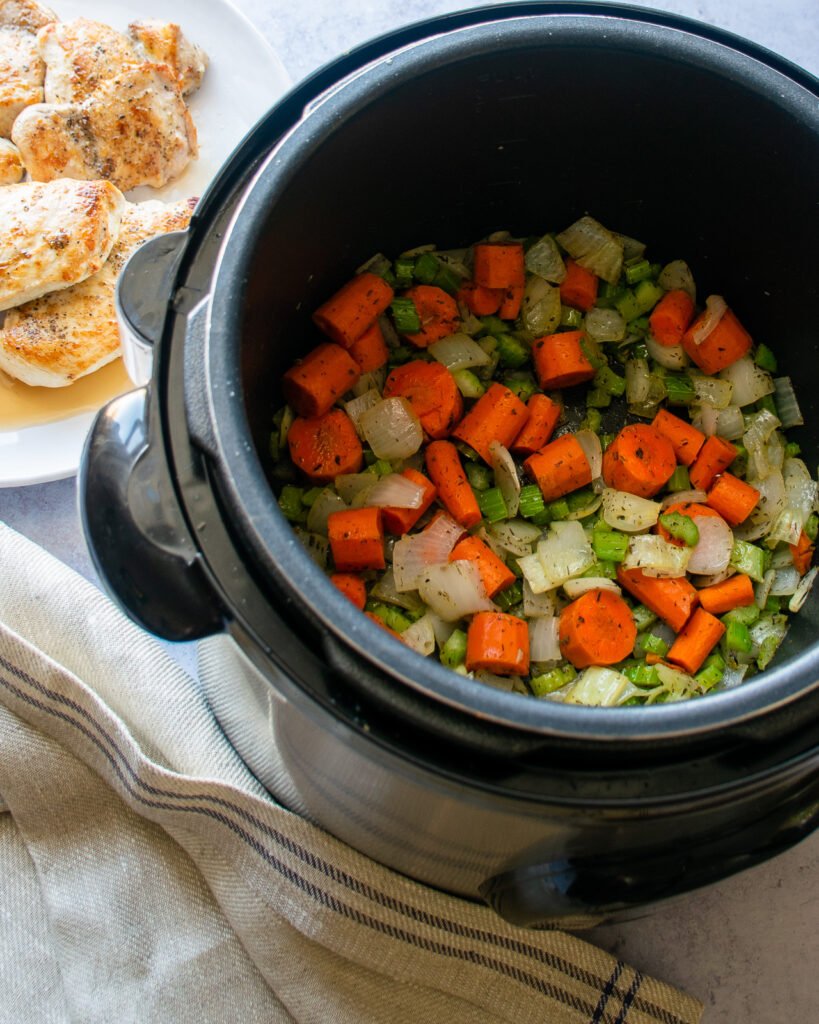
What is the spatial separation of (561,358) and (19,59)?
0.92 meters

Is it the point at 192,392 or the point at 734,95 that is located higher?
the point at 734,95

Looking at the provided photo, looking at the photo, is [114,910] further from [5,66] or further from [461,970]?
[5,66]

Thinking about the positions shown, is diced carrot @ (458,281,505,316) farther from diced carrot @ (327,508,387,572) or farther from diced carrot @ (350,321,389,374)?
diced carrot @ (327,508,387,572)

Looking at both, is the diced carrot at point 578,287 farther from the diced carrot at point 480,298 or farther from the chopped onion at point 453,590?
the chopped onion at point 453,590

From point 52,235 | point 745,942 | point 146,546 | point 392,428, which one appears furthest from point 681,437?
point 52,235

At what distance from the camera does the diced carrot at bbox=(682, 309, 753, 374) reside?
1.33 meters

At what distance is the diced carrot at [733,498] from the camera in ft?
4.18

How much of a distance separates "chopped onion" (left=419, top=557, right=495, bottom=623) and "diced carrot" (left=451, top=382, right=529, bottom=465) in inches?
6.8

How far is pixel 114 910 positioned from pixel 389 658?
2.42 feet

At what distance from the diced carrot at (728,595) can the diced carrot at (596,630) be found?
0.10 meters

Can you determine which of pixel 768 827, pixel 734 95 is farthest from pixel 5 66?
pixel 768 827

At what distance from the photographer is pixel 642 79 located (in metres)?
1.12

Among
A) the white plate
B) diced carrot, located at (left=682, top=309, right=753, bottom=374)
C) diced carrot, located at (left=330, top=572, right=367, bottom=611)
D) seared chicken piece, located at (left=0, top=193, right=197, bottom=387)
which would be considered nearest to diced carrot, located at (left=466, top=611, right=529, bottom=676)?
diced carrot, located at (left=330, top=572, right=367, bottom=611)

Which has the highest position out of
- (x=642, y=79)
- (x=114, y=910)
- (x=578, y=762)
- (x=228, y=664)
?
(x=642, y=79)
